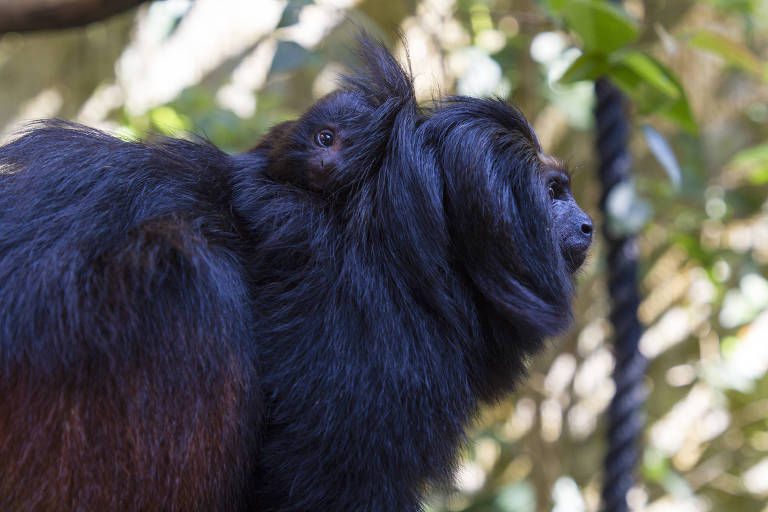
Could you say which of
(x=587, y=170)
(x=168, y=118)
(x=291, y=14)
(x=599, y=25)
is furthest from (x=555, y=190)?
(x=587, y=170)

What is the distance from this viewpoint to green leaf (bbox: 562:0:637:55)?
134 cm

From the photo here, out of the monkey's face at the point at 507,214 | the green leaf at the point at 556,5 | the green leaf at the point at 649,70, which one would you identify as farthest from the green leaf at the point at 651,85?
the monkey's face at the point at 507,214

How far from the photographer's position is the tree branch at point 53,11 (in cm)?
182

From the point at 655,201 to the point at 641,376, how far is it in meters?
1.13

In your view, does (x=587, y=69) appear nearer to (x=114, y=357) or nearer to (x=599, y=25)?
(x=599, y=25)

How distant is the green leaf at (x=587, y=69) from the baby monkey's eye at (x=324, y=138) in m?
0.44

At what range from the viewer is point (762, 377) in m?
2.85

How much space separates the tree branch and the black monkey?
65 cm

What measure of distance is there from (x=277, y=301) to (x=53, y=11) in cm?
112

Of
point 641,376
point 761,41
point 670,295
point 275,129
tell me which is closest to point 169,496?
point 275,129

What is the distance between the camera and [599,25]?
4.49 feet

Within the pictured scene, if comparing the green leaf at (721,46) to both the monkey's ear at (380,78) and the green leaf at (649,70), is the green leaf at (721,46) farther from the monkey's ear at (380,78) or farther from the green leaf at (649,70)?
the monkey's ear at (380,78)

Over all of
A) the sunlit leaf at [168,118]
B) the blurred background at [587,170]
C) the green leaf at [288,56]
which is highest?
the green leaf at [288,56]

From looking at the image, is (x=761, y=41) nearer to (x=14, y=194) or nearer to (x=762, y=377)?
(x=762, y=377)
